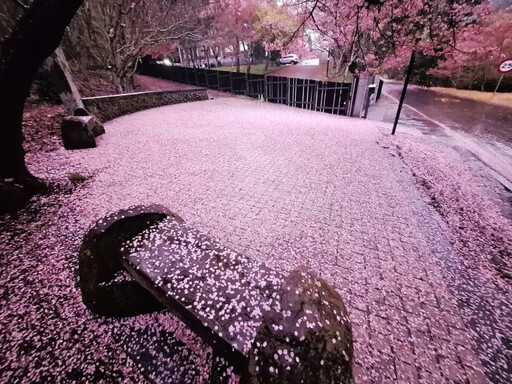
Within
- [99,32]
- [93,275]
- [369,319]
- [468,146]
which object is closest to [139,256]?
[93,275]

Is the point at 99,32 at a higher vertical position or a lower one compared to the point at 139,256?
higher

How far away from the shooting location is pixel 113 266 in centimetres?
214

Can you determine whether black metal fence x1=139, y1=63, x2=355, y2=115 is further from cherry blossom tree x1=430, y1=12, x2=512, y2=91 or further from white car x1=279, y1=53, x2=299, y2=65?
white car x1=279, y1=53, x2=299, y2=65

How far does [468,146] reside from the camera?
8820mm

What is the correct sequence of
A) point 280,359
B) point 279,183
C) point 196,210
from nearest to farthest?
point 280,359
point 196,210
point 279,183

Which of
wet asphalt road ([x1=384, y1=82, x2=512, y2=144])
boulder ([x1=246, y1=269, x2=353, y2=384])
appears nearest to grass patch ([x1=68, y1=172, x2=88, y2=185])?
boulder ([x1=246, y1=269, x2=353, y2=384])

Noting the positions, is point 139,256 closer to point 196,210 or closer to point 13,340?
point 13,340

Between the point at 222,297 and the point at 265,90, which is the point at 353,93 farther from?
the point at 222,297

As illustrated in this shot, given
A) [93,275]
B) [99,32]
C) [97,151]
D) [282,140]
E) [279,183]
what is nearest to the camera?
[93,275]

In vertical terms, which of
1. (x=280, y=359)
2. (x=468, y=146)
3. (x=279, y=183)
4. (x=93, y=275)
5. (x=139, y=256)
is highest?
(x=280, y=359)

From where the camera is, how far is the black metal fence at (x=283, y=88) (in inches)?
496

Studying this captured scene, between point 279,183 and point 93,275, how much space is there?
12.6 feet

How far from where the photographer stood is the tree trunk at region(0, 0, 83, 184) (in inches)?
117

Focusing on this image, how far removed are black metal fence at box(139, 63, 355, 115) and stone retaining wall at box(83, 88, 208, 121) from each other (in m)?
3.61
